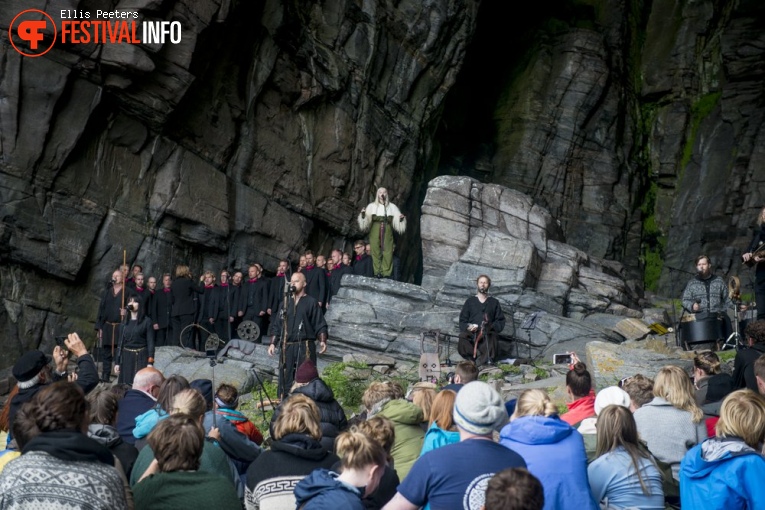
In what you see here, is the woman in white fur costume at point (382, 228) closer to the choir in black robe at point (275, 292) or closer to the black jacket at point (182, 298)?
the choir in black robe at point (275, 292)

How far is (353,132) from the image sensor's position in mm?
25516

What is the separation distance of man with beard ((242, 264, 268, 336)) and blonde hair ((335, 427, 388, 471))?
1535cm

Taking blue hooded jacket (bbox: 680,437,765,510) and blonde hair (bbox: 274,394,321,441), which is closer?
blue hooded jacket (bbox: 680,437,765,510)

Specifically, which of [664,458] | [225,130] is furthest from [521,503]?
[225,130]

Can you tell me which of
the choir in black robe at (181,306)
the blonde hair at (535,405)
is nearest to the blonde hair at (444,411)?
the blonde hair at (535,405)

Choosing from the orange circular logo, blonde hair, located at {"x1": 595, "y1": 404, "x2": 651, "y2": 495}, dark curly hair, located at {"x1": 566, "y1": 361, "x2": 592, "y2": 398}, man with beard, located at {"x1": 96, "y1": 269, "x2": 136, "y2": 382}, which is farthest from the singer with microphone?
the orange circular logo

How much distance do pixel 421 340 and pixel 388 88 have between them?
11680 millimetres

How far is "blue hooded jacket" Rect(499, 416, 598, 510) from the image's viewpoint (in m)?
4.47

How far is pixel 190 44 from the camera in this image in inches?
796

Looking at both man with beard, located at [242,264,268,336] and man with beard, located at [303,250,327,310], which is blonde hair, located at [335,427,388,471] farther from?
man with beard, located at [242,264,268,336]

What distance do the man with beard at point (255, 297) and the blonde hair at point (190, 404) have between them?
1419 cm

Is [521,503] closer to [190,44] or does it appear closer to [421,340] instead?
[421,340]

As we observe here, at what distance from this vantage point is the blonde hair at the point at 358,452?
4.27 metres

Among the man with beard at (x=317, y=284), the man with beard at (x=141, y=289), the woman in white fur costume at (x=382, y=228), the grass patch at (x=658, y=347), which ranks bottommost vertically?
the grass patch at (x=658, y=347)
